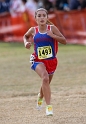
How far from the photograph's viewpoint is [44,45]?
9633 mm

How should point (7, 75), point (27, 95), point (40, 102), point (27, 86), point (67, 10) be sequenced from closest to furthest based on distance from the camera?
point (40, 102) → point (27, 95) → point (27, 86) → point (7, 75) → point (67, 10)

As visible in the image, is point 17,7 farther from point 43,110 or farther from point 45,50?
point 45,50

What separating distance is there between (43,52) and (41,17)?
0.59m

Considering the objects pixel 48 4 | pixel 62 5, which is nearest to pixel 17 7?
pixel 48 4

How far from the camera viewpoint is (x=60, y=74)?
602 inches

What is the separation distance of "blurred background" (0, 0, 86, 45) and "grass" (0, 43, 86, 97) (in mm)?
957

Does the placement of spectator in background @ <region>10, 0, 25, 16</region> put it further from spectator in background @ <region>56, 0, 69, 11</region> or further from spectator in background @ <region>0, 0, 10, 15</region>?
spectator in background @ <region>56, 0, 69, 11</region>

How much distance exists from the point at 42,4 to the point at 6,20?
1805mm

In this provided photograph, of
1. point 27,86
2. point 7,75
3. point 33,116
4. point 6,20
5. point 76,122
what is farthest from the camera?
point 6,20

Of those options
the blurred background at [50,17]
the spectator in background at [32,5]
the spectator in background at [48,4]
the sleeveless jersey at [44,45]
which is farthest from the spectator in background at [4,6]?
the sleeveless jersey at [44,45]

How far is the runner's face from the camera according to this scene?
9.47m

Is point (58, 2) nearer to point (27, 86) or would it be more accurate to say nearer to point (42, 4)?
point (42, 4)

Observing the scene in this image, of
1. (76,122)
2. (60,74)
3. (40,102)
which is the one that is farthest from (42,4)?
(76,122)

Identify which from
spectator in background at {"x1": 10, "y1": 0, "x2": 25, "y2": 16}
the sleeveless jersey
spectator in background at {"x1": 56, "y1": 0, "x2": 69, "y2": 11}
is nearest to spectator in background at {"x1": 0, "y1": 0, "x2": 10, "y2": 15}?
spectator in background at {"x1": 10, "y1": 0, "x2": 25, "y2": 16}
